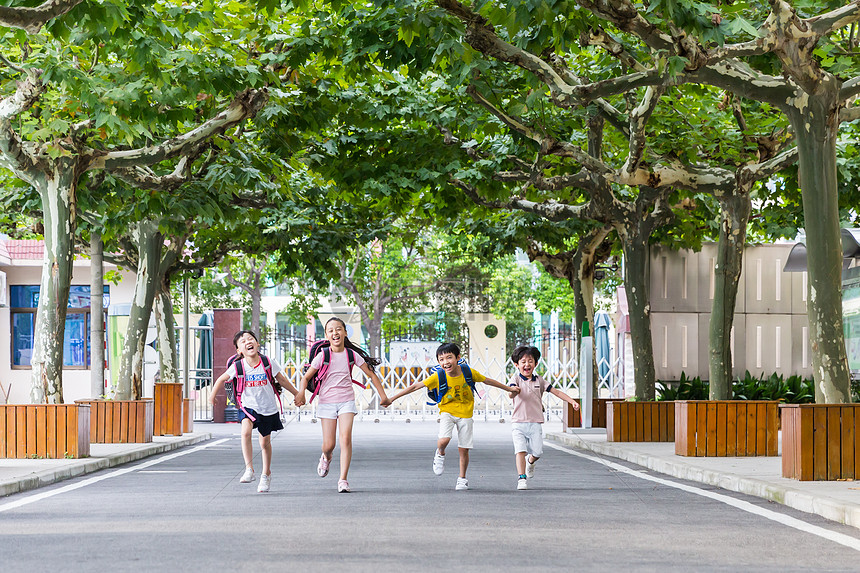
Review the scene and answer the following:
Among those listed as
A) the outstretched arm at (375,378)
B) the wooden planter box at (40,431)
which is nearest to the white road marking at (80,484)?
the wooden planter box at (40,431)

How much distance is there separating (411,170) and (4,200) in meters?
8.17

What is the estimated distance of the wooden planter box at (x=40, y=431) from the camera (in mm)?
16516

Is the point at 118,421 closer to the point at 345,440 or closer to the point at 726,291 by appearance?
the point at 345,440

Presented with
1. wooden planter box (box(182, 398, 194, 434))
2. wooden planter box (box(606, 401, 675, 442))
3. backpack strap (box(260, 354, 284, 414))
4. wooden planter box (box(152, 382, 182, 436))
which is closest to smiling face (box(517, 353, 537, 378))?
backpack strap (box(260, 354, 284, 414))

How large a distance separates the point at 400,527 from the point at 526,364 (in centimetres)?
447

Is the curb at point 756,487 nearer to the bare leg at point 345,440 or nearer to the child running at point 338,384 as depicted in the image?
the child running at point 338,384

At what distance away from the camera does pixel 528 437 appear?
1356cm

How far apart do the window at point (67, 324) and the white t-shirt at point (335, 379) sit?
32.1 m

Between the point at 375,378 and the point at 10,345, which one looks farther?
the point at 10,345

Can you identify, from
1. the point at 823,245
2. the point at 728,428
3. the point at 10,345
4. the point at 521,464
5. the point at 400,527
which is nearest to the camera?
the point at 400,527

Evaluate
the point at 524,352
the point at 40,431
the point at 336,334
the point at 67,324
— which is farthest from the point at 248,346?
the point at 67,324

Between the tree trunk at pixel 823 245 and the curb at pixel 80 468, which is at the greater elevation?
the tree trunk at pixel 823 245

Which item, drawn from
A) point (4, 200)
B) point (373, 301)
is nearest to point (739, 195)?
point (4, 200)

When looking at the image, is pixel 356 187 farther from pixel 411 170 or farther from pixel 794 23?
pixel 794 23
